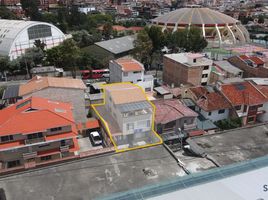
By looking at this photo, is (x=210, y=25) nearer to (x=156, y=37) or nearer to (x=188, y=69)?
(x=156, y=37)

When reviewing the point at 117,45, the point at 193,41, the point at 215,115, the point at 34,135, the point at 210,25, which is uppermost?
the point at 210,25

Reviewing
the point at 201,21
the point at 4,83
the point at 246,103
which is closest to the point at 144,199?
the point at 246,103

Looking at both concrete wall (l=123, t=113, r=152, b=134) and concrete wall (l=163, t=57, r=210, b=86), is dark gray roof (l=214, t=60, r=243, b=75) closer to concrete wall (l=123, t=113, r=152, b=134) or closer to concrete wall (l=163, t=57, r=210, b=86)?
concrete wall (l=163, t=57, r=210, b=86)

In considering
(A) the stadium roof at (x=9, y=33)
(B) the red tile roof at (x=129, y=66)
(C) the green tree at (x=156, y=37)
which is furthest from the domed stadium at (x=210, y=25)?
(B) the red tile roof at (x=129, y=66)

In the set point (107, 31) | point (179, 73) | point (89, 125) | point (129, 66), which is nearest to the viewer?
point (89, 125)

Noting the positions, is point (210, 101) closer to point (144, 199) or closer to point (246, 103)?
point (246, 103)

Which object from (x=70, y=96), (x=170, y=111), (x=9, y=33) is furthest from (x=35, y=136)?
(x=9, y=33)

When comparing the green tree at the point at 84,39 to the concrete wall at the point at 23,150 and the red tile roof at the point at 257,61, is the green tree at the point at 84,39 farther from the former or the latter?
the concrete wall at the point at 23,150
